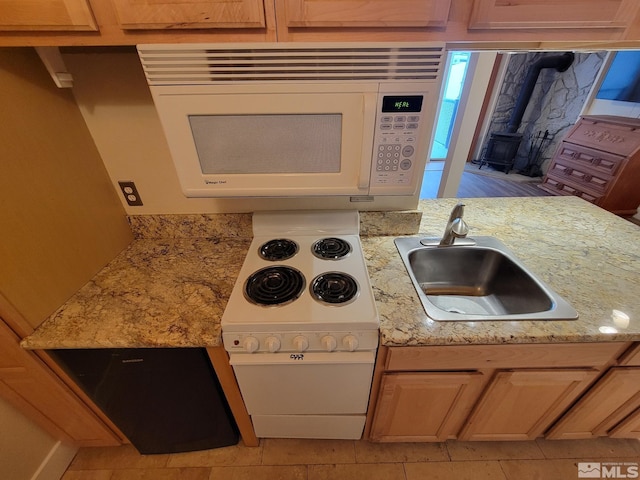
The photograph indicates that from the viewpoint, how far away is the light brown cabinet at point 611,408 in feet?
3.04

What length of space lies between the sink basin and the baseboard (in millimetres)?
1776

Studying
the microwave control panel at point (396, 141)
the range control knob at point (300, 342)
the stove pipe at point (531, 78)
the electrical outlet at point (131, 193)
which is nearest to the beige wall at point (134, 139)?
the electrical outlet at point (131, 193)

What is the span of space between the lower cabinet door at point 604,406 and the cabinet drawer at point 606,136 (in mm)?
3181

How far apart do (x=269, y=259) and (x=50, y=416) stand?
1.11 metres

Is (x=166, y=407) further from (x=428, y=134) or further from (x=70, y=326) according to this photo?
(x=428, y=134)

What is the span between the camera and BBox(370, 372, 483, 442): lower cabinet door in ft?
3.10

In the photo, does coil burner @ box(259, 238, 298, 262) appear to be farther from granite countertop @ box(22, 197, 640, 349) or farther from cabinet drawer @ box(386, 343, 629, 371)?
cabinet drawer @ box(386, 343, 629, 371)

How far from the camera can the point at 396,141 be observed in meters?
0.80

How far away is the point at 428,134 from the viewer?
0.80 metres

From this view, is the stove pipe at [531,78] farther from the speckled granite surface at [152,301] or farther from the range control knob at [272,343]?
the range control knob at [272,343]

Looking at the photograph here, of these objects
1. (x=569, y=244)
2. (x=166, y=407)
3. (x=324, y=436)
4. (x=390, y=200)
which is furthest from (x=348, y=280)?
(x=569, y=244)

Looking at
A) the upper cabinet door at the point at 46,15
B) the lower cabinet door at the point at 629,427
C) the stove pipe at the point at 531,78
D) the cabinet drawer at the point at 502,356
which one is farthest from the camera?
the stove pipe at the point at 531,78

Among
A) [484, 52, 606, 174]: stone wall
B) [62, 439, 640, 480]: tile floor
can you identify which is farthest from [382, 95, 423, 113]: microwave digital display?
[484, 52, 606, 174]: stone wall

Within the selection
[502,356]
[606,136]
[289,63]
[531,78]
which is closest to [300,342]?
[502,356]
